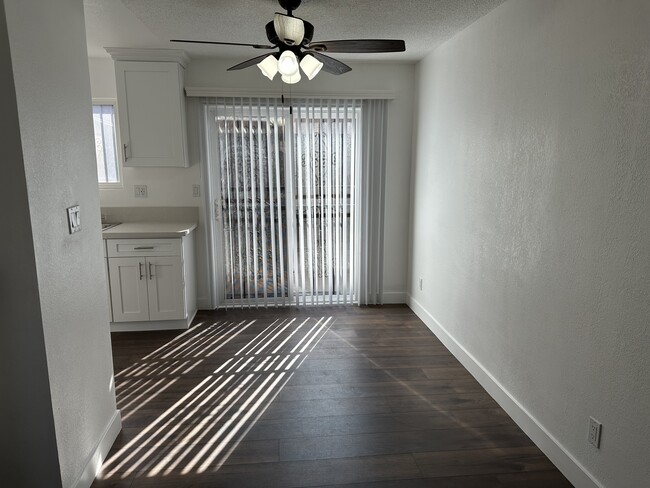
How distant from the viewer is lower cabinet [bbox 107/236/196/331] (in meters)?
3.68

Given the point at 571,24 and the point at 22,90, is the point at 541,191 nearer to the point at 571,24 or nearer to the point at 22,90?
the point at 571,24

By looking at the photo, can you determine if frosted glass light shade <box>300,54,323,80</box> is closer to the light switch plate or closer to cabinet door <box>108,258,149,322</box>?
the light switch plate

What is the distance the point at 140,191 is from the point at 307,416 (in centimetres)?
280

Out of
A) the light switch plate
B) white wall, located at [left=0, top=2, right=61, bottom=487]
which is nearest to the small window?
the light switch plate

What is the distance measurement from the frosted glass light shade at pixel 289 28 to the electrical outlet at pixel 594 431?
228 cm

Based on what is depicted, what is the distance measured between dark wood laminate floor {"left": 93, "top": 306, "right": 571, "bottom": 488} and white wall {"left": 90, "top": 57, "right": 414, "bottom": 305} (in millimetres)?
1168

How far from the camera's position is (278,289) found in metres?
4.48

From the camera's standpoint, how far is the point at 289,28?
2.16m

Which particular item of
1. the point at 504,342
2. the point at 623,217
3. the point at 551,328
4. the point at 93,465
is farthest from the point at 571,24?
the point at 93,465

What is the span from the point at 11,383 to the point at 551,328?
2.38 meters

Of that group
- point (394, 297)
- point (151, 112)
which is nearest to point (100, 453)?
point (151, 112)

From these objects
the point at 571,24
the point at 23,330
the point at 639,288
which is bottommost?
the point at 23,330

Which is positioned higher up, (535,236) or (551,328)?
(535,236)

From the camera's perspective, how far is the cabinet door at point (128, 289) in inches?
146
